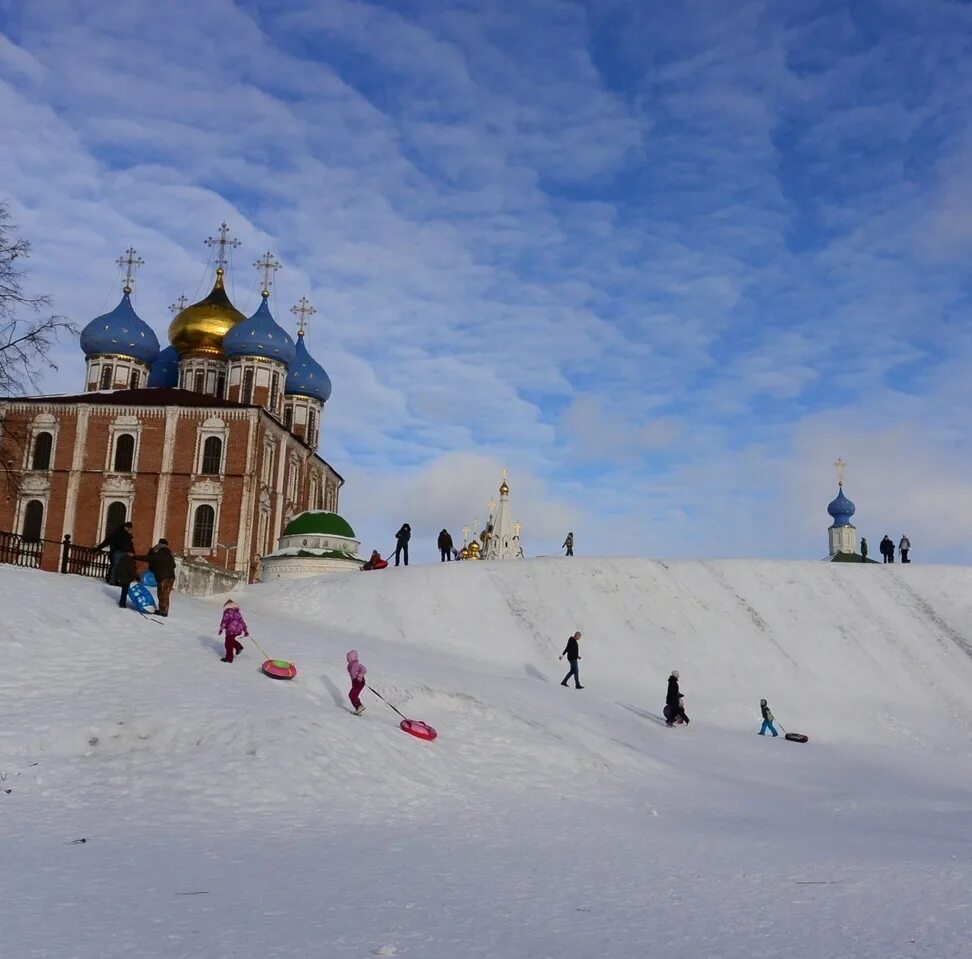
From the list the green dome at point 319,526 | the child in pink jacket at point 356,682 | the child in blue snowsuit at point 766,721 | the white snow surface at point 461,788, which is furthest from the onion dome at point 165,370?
the child in pink jacket at point 356,682

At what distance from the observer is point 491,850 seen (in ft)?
34.0

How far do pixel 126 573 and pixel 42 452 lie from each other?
1393 inches

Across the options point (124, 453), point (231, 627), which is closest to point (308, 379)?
point (124, 453)

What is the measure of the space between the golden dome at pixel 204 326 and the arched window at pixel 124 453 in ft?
32.6

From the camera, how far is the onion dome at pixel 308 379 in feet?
210

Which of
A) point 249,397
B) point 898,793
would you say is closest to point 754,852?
point 898,793

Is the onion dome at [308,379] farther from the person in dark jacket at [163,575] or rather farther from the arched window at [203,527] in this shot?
the person in dark jacket at [163,575]

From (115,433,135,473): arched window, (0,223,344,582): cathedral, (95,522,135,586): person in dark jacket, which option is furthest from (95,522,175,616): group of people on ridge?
(115,433,135,473): arched window

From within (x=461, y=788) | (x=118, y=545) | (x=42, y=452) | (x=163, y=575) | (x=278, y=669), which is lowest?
(x=461, y=788)

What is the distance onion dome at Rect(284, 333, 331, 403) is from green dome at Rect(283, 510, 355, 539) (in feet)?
86.3

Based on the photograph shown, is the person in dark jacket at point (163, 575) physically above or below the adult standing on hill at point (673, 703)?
above

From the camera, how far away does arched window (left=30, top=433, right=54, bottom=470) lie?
5069 centimetres

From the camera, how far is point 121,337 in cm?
5906

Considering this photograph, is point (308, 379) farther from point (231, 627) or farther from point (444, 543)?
point (231, 627)
